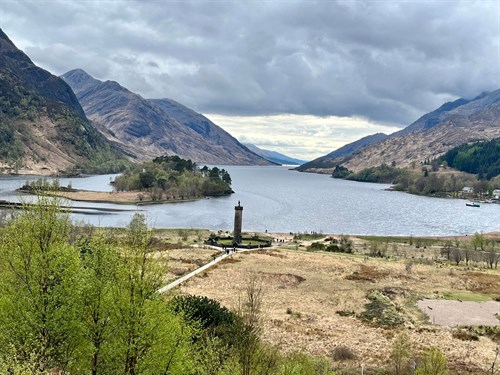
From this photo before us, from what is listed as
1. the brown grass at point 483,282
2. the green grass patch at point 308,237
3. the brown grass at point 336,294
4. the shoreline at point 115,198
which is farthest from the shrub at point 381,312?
the shoreline at point 115,198

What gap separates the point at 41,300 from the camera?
21688 mm

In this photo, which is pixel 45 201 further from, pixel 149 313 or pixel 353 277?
pixel 353 277

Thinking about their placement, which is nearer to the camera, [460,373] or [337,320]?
[460,373]

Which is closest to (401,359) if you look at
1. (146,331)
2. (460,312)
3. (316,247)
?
(146,331)

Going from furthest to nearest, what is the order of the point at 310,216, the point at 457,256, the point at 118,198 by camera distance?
the point at 118,198, the point at 310,216, the point at 457,256

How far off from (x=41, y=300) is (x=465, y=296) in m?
52.5

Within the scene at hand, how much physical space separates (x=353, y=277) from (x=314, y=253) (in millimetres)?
20631

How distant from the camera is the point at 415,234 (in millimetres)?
126062

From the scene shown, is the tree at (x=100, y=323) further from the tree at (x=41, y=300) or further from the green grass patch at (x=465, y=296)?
the green grass patch at (x=465, y=296)

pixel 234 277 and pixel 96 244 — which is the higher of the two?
pixel 96 244

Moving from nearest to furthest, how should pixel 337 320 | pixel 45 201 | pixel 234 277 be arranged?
pixel 45 201
pixel 337 320
pixel 234 277

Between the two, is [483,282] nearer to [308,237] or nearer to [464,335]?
[464,335]

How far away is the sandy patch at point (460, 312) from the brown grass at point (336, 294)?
1.69 meters

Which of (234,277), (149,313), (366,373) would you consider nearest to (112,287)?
(149,313)
